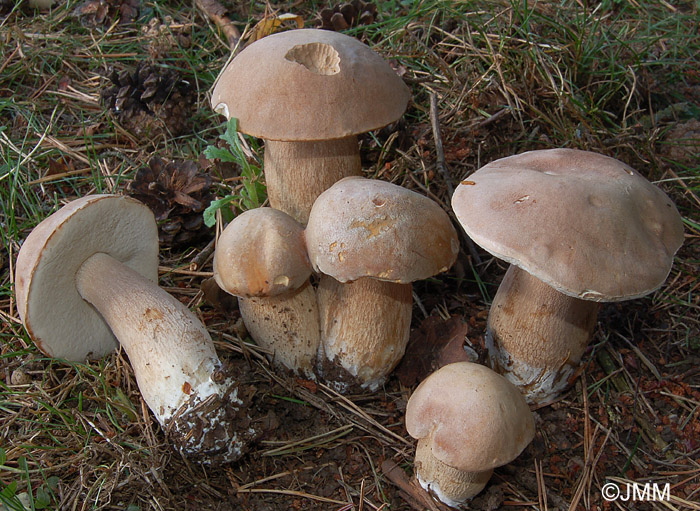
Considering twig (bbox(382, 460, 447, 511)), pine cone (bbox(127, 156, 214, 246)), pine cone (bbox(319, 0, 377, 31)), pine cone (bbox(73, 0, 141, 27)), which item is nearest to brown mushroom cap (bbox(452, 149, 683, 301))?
twig (bbox(382, 460, 447, 511))

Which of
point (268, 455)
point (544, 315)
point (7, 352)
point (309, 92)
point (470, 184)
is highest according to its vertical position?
point (309, 92)

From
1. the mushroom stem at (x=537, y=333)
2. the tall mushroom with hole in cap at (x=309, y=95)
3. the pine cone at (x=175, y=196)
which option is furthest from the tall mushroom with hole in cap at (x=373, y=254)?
the pine cone at (x=175, y=196)

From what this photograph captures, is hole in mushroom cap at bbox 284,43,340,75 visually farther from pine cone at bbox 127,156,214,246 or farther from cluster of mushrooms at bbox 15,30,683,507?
pine cone at bbox 127,156,214,246

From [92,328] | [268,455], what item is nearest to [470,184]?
[268,455]

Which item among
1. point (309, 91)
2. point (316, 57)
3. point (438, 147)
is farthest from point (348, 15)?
point (309, 91)

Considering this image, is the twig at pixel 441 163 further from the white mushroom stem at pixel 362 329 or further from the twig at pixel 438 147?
the white mushroom stem at pixel 362 329

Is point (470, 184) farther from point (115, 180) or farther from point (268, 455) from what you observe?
point (115, 180)

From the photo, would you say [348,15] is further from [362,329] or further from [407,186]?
[362,329]
